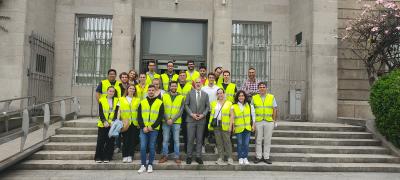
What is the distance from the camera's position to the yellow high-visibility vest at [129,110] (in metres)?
8.34

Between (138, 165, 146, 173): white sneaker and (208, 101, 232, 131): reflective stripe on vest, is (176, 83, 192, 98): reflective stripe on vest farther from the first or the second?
(138, 165, 146, 173): white sneaker

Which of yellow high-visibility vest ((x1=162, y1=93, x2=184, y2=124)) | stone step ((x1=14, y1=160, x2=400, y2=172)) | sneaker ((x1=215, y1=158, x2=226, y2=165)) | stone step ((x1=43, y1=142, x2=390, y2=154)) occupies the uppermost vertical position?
yellow high-visibility vest ((x1=162, y1=93, x2=184, y2=124))

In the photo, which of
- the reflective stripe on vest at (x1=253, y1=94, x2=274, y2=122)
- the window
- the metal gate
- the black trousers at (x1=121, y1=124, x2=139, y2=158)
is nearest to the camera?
the black trousers at (x1=121, y1=124, x2=139, y2=158)

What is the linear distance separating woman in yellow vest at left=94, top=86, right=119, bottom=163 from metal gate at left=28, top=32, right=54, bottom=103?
5426 millimetres

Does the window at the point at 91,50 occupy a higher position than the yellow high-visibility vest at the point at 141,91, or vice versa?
the window at the point at 91,50

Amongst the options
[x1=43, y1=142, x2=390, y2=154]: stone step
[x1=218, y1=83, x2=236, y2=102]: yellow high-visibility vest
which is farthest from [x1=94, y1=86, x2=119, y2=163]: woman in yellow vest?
[x1=218, y1=83, x2=236, y2=102]: yellow high-visibility vest

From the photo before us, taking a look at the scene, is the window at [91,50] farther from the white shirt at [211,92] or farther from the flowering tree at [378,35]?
the flowering tree at [378,35]

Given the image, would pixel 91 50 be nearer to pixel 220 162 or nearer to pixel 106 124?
pixel 106 124

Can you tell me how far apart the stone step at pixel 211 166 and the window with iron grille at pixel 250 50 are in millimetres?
6944

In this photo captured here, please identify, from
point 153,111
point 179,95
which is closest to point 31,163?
point 153,111

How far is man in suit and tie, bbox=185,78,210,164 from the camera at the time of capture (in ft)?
27.8

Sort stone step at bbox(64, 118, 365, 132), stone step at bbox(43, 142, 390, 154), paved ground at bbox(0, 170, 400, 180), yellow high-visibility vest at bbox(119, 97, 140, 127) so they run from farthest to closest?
stone step at bbox(64, 118, 365, 132)
stone step at bbox(43, 142, 390, 154)
yellow high-visibility vest at bbox(119, 97, 140, 127)
paved ground at bbox(0, 170, 400, 180)

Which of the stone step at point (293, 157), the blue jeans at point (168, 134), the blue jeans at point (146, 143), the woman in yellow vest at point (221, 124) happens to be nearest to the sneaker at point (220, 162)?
the woman in yellow vest at point (221, 124)

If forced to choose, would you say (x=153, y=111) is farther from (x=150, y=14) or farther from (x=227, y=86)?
(x=150, y=14)
